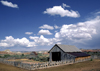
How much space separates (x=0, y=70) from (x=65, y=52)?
2003 cm

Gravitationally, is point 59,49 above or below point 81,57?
above

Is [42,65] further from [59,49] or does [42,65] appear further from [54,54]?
[54,54]

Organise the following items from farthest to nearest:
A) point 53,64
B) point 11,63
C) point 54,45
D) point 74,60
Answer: point 54,45 → point 74,60 → point 11,63 → point 53,64

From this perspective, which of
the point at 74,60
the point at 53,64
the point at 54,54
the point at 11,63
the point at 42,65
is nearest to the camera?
the point at 42,65

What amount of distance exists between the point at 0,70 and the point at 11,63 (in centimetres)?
878

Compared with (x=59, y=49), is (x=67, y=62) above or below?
below

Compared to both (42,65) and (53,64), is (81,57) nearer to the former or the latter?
(53,64)

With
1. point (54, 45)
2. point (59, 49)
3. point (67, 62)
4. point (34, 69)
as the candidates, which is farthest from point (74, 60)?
point (34, 69)

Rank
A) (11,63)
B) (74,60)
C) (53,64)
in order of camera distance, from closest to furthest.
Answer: (53,64) < (11,63) < (74,60)

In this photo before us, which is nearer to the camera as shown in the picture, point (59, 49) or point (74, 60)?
point (74, 60)

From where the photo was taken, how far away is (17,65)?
2731 centimetres

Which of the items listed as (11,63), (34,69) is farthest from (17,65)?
(34,69)

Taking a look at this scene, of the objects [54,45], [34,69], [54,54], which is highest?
[54,45]

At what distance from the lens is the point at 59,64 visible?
28469 millimetres
